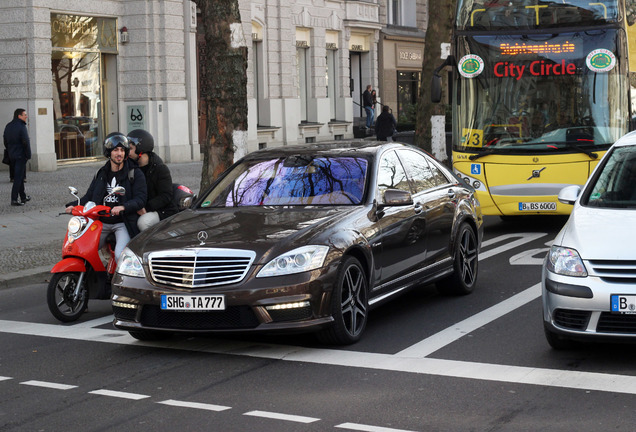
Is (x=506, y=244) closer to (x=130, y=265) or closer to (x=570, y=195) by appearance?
(x=570, y=195)

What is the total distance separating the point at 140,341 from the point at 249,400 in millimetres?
2235

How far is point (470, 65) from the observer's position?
15375 millimetres

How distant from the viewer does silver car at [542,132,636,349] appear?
22.5 feet

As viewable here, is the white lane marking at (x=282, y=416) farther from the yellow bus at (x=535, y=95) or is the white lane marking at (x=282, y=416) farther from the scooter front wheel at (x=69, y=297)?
the yellow bus at (x=535, y=95)

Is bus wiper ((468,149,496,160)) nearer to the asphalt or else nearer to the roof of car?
the roof of car

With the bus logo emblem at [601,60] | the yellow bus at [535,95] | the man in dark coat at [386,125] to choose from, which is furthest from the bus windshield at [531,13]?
the man in dark coat at [386,125]

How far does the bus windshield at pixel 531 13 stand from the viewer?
1488 cm

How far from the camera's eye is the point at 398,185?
9281 millimetres

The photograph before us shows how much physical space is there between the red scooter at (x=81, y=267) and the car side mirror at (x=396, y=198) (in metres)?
2.60

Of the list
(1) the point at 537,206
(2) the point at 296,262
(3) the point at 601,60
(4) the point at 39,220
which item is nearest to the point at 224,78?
(1) the point at 537,206

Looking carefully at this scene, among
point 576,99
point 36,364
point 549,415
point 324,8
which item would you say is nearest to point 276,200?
point 36,364

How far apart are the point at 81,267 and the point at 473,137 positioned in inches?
291

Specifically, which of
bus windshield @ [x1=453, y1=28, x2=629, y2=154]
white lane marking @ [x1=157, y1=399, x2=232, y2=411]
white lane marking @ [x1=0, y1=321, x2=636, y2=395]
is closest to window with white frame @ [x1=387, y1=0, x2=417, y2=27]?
bus windshield @ [x1=453, y1=28, x2=629, y2=154]

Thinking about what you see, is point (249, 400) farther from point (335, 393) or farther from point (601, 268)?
point (601, 268)
